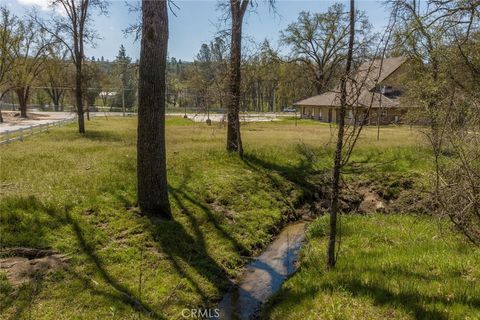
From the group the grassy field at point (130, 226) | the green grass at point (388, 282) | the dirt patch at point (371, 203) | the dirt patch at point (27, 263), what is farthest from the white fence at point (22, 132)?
the green grass at point (388, 282)

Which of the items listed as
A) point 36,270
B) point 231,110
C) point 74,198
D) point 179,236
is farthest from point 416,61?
point 36,270

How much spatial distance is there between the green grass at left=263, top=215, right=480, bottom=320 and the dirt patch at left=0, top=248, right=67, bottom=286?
3.74 meters

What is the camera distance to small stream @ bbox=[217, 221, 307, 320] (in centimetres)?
632

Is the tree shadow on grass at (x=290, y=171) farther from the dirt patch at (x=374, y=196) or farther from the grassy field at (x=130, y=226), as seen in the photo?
the dirt patch at (x=374, y=196)

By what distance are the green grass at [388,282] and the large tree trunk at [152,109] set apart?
12.3ft

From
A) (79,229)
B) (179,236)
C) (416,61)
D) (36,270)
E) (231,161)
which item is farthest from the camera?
(416,61)

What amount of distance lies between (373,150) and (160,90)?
13.9 m

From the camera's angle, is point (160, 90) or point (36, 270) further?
point (160, 90)

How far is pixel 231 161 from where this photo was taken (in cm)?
1504

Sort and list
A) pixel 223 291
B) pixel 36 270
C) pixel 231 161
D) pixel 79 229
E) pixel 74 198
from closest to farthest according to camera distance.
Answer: pixel 36 270
pixel 223 291
pixel 79 229
pixel 74 198
pixel 231 161

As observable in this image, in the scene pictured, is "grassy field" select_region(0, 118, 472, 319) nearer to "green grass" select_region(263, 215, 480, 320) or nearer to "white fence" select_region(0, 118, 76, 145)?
"green grass" select_region(263, 215, 480, 320)

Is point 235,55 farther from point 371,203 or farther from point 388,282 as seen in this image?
point 388,282

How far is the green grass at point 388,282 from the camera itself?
185 inches

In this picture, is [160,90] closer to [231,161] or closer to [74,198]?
[74,198]
